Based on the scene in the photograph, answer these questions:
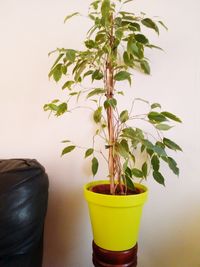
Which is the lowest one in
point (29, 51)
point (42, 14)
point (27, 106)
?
point (27, 106)

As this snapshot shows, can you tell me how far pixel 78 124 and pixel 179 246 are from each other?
2.54ft

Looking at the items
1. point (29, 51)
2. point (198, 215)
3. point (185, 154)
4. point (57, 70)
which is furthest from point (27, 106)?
point (198, 215)

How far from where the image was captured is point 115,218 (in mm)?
799

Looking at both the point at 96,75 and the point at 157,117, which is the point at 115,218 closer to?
the point at 157,117

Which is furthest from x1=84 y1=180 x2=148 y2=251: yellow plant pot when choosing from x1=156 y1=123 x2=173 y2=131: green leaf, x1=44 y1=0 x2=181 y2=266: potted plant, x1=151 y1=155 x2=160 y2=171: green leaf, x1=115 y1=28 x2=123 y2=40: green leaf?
x1=115 y1=28 x2=123 y2=40: green leaf

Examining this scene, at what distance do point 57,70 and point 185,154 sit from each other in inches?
A: 26.9

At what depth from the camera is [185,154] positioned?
3.35 feet

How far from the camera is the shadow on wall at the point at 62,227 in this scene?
1141mm

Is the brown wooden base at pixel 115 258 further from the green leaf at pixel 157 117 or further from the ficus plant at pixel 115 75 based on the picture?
the green leaf at pixel 157 117

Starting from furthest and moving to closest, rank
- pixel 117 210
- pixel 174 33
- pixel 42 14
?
pixel 42 14 → pixel 174 33 → pixel 117 210

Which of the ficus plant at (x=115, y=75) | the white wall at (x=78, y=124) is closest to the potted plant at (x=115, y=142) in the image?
the ficus plant at (x=115, y=75)

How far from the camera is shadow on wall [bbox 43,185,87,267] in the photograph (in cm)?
114

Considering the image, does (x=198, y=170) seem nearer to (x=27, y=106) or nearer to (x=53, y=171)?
(x=53, y=171)

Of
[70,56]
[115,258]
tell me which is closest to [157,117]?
[70,56]
